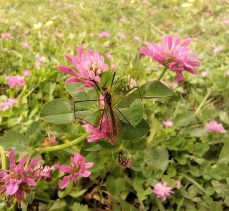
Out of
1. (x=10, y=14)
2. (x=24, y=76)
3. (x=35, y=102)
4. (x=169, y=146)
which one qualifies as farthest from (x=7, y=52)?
(x=169, y=146)

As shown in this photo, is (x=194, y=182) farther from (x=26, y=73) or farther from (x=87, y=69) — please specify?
(x=26, y=73)

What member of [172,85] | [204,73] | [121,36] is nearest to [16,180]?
[172,85]

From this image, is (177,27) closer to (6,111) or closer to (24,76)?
(24,76)

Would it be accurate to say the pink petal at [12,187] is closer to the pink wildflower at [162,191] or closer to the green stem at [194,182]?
the pink wildflower at [162,191]

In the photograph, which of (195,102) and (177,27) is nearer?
(195,102)

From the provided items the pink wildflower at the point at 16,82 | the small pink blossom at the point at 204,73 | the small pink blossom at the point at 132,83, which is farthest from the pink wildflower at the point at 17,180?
the small pink blossom at the point at 204,73
